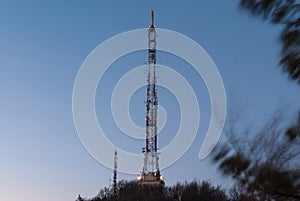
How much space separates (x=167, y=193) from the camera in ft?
174

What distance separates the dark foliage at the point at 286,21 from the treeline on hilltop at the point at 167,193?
44504mm

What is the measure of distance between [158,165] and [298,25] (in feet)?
139

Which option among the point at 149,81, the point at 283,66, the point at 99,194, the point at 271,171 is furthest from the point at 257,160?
the point at 99,194

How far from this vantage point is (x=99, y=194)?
58844mm

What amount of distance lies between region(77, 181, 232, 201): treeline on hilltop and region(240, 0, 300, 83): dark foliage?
4450 centimetres

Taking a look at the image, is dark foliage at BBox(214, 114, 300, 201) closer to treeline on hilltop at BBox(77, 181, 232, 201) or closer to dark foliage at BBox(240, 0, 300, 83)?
dark foliage at BBox(240, 0, 300, 83)

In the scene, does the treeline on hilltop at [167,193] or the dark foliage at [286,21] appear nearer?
the dark foliage at [286,21]

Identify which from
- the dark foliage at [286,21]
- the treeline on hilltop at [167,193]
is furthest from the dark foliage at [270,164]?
the treeline on hilltop at [167,193]

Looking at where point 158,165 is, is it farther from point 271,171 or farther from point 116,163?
point 271,171

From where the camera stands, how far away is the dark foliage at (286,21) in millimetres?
5375

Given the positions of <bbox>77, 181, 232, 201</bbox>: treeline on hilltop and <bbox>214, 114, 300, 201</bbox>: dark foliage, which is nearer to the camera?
<bbox>214, 114, 300, 201</bbox>: dark foliage

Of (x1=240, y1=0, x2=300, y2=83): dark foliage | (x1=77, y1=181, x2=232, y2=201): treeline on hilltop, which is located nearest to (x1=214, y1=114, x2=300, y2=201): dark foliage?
(x1=240, y1=0, x2=300, y2=83): dark foliage

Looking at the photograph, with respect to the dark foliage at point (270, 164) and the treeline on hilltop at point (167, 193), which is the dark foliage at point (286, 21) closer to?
the dark foliage at point (270, 164)

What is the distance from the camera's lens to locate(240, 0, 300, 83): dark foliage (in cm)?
538
